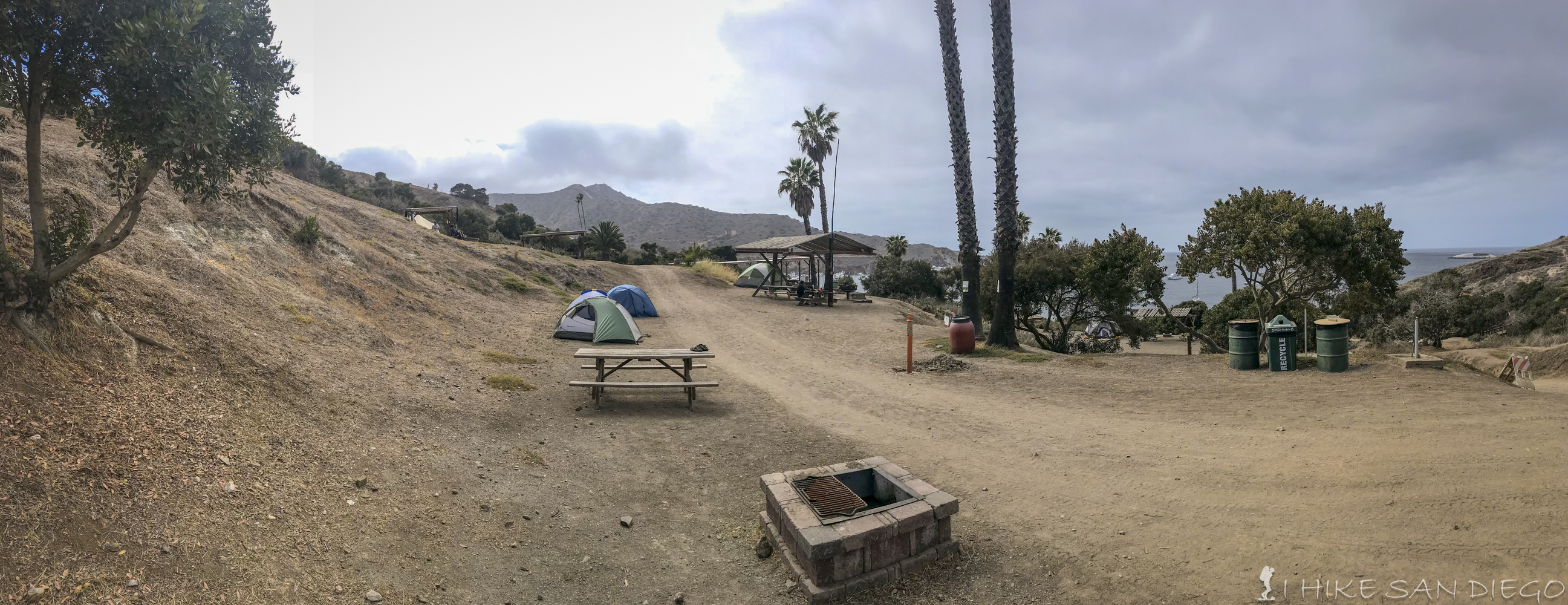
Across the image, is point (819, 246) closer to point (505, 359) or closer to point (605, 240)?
point (505, 359)

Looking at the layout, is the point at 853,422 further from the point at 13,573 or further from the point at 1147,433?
the point at 13,573

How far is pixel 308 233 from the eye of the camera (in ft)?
49.5

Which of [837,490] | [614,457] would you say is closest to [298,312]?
[614,457]

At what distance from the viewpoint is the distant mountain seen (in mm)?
134875

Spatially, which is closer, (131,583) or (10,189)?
(131,583)

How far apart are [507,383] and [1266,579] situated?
9143 mm

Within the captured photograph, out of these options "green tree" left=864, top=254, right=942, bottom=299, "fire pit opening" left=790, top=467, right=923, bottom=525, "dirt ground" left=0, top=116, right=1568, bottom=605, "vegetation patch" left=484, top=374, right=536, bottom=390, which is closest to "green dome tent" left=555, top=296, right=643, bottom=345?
"dirt ground" left=0, top=116, right=1568, bottom=605

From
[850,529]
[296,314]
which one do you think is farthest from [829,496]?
[296,314]

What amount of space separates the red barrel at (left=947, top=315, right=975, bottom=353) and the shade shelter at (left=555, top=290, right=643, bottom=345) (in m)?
7.58

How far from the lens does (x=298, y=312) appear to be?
9.96m

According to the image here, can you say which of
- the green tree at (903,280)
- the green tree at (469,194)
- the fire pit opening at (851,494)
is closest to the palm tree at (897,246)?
the green tree at (903,280)

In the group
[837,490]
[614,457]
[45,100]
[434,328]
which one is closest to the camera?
[837,490]

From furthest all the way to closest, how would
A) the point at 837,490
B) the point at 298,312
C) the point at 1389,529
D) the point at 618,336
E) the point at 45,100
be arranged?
the point at 618,336, the point at 298,312, the point at 45,100, the point at 837,490, the point at 1389,529

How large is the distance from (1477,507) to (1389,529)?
786 millimetres
